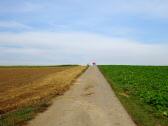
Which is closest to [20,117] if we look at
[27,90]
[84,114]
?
[84,114]

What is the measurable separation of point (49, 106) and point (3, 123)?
4.56 meters

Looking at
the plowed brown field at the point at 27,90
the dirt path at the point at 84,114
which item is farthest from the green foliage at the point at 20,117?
the plowed brown field at the point at 27,90

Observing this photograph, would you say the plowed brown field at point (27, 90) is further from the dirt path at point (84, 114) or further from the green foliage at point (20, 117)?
the dirt path at point (84, 114)

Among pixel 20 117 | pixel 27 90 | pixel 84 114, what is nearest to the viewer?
pixel 20 117

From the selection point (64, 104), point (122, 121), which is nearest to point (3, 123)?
point (122, 121)

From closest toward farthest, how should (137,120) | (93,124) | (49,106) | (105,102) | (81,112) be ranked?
1. (93,124)
2. (137,120)
3. (81,112)
4. (49,106)
5. (105,102)

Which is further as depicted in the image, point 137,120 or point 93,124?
point 137,120

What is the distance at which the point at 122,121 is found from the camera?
1350cm

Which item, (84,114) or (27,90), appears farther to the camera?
(27,90)

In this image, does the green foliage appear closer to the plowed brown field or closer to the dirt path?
the dirt path

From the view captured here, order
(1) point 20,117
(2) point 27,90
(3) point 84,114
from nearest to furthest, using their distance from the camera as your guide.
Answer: (1) point 20,117 → (3) point 84,114 → (2) point 27,90

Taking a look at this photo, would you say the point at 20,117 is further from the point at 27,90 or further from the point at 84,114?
the point at 27,90

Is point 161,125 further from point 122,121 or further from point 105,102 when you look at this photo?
point 105,102

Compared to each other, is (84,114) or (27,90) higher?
(27,90)
